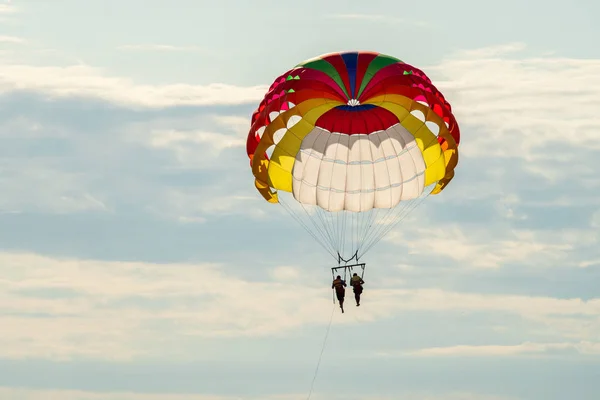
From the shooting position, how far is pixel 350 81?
7181cm

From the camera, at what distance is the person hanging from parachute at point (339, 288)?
71.8 metres

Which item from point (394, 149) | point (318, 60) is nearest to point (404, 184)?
point (394, 149)

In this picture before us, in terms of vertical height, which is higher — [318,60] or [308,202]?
[318,60]

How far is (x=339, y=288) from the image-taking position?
236 feet

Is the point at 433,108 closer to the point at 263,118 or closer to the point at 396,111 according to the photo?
the point at 396,111

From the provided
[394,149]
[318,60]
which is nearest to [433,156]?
[394,149]

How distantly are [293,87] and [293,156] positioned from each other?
10.9 ft

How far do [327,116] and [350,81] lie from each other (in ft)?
7.91

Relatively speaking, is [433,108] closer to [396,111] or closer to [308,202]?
[396,111]

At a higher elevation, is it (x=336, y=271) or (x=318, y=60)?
(x=318, y=60)

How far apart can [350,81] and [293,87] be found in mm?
2411

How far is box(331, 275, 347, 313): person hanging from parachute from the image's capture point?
7175cm

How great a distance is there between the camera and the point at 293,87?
2815 inches

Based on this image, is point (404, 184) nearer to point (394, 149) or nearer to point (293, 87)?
point (394, 149)
